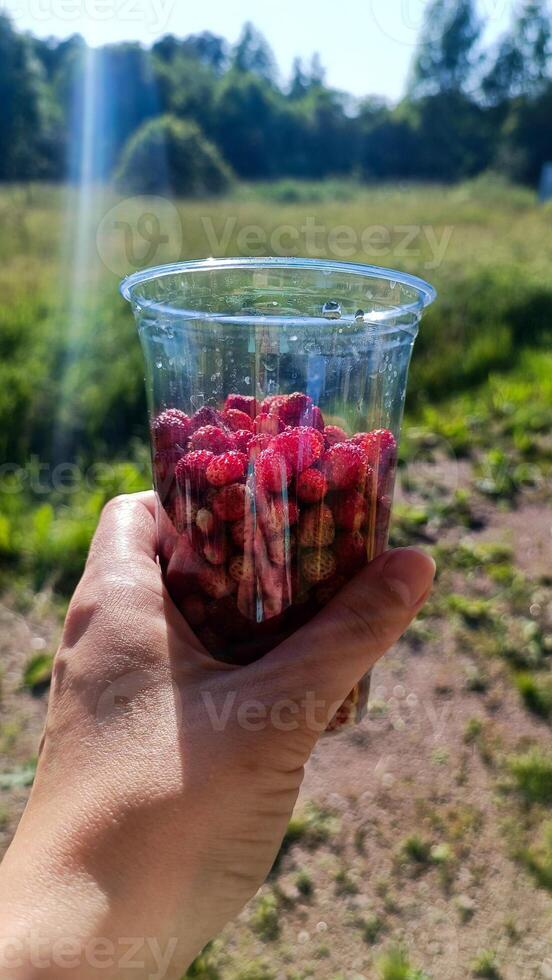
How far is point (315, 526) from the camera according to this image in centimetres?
114

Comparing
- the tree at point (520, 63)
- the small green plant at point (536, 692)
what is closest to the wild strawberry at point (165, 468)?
the small green plant at point (536, 692)

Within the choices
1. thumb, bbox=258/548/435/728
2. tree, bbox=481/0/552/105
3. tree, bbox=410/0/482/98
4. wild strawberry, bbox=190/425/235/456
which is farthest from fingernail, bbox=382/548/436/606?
tree, bbox=481/0/552/105

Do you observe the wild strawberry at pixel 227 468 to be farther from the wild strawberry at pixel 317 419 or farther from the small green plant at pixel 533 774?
the small green plant at pixel 533 774

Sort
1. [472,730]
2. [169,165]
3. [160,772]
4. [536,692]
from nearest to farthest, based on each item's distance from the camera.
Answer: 1. [160,772]
2. [472,730]
3. [536,692]
4. [169,165]

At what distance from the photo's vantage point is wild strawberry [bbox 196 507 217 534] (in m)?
1.15

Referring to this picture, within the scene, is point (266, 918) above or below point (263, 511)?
below

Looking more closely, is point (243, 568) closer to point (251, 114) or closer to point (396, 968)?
point (396, 968)

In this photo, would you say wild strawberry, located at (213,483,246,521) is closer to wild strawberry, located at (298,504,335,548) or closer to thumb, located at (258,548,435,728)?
wild strawberry, located at (298,504,335,548)

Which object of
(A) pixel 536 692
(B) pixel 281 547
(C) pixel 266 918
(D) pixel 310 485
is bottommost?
(C) pixel 266 918

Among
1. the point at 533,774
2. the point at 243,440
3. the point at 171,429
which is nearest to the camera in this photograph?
the point at 243,440

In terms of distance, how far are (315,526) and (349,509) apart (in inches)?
2.6

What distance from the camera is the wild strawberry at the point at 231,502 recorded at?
1117mm

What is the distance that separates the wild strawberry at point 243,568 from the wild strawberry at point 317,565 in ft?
0.27

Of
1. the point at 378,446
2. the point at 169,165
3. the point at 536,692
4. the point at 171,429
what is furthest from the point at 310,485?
the point at 169,165
